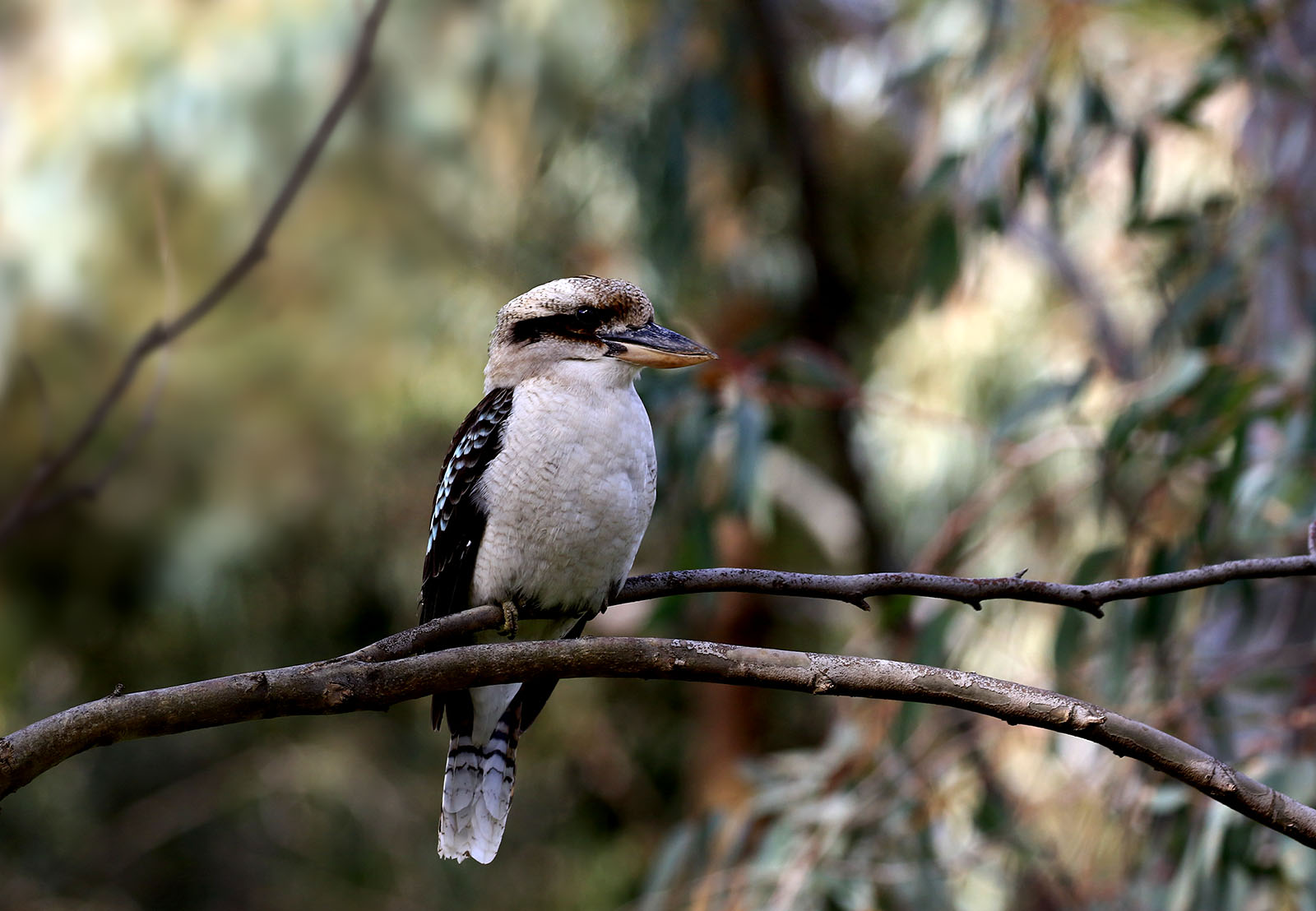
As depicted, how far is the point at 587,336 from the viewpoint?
186 centimetres

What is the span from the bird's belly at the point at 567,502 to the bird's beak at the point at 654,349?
0.20 feet

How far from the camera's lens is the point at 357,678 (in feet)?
4.01

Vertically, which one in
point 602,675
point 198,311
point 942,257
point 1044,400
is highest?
point 942,257

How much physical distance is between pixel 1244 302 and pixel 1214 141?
842mm

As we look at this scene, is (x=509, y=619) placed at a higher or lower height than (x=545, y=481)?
lower

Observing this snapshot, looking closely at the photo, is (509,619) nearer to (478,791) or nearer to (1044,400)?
(478,791)

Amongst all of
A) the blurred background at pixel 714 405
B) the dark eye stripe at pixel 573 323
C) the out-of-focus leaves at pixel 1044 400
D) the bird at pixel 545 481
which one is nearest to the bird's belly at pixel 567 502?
the bird at pixel 545 481

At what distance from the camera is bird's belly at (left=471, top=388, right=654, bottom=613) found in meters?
1.72

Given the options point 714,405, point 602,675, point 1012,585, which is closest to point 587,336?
point 602,675

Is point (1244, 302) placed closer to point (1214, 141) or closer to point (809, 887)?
point (1214, 141)

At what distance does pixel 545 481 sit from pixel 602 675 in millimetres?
459

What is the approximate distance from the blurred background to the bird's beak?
2.11 feet

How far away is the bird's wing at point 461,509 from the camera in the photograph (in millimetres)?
1837

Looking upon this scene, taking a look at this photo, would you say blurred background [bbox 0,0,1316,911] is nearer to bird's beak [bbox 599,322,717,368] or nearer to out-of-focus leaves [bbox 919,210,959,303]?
out-of-focus leaves [bbox 919,210,959,303]
